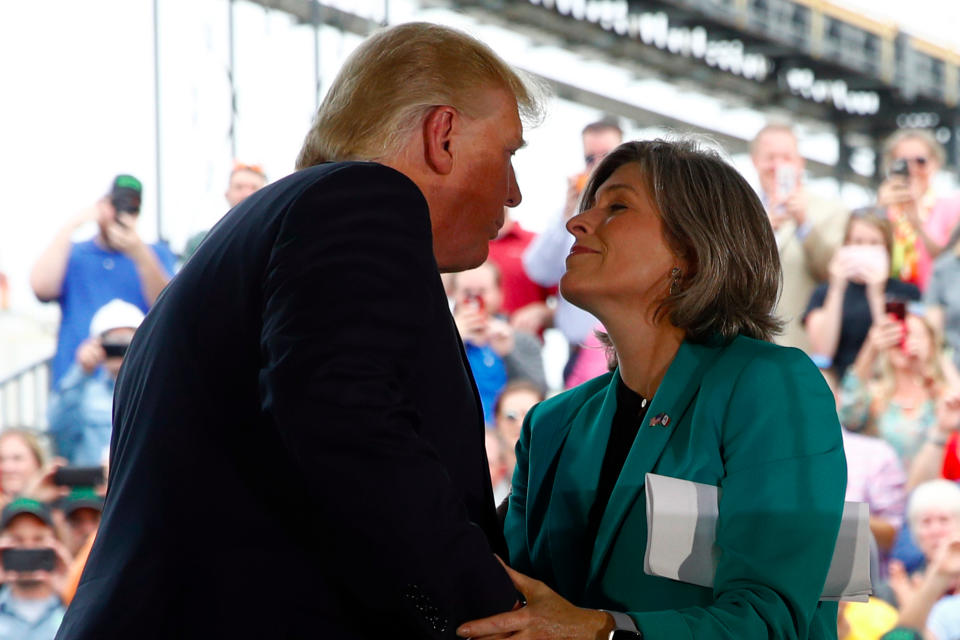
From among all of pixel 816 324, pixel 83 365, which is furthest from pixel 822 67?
pixel 83 365

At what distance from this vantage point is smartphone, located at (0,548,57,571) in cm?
405

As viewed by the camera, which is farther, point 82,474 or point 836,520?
point 82,474

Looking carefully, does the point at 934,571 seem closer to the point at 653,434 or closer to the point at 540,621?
the point at 653,434

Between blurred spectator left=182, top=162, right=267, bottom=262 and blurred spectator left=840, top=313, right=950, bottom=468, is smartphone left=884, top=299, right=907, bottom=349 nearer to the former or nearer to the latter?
blurred spectator left=840, top=313, right=950, bottom=468

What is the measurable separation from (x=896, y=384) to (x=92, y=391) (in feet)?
9.22

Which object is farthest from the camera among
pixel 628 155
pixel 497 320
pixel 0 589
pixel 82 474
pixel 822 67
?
pixel 822 67

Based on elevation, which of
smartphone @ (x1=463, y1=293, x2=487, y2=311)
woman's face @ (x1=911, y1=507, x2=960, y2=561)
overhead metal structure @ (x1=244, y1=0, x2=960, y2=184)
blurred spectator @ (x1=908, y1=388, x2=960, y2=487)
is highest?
overhead metal structure @ (x1=244, y1=0, x2=960, y2=184)

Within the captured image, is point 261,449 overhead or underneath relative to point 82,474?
overhead

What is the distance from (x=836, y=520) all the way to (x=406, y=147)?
0.77 metres

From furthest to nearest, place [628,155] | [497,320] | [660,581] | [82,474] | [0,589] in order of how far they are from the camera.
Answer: [497,320] < [82,474] < [0,589] < [628,155] < [660,581]

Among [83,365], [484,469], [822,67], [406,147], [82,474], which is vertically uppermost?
[822,67]

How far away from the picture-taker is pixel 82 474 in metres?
4.32

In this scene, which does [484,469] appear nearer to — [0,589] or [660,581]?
[660,581]

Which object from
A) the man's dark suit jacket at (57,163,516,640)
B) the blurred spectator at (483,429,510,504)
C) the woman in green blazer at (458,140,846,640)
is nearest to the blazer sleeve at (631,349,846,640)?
the woman in green blazer at (458,140,846,640)
